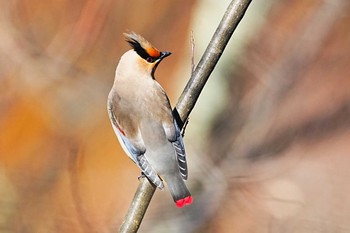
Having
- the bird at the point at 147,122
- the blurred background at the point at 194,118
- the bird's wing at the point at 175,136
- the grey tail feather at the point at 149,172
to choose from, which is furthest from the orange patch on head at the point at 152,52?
the blurred background at the point at 194,118

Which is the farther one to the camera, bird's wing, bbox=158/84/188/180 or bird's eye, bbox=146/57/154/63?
bird's eye, bbox=146/57/154/63

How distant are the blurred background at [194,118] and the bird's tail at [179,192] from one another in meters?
0.91

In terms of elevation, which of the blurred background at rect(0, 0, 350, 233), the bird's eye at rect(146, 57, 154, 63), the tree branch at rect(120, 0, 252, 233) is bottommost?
the blurred background at rect(0, 0, 350, 233)

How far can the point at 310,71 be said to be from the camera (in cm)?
321

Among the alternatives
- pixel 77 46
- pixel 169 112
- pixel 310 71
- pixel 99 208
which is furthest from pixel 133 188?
pixel 169 112

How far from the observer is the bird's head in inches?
91.6

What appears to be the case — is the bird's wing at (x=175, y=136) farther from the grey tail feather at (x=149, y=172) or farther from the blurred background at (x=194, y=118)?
the blurred background at (x=194, y=118)

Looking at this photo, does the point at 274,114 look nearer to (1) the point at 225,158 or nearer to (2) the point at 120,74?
(1) the point at 225,158

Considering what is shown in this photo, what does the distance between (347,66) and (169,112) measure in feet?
3.72

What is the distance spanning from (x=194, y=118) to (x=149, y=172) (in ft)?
4.01

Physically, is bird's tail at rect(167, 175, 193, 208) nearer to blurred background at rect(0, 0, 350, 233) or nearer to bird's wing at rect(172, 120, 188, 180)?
bird's wing at rect(172, 120, 188, 180)

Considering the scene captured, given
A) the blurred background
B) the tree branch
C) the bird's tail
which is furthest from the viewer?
the blurred background

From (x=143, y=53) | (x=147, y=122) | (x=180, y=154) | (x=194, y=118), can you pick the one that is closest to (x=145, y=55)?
(x=143, y=53)

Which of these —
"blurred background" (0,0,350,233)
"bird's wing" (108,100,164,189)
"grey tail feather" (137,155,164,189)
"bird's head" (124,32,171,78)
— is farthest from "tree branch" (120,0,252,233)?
"blurred background" (0,0,350,233)
